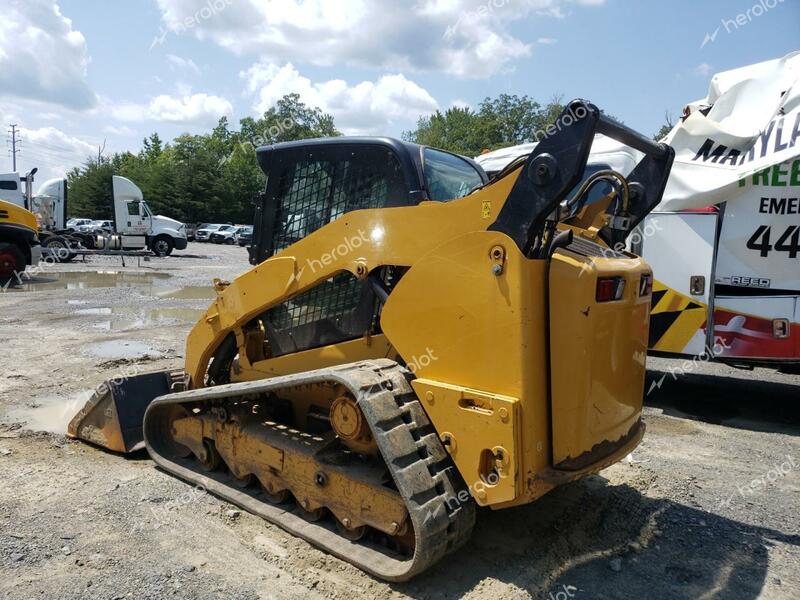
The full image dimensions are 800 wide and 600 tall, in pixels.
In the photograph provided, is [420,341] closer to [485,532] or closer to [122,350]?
[485,532]

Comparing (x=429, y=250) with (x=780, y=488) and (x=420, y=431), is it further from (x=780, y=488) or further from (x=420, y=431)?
(x=780, y=488)

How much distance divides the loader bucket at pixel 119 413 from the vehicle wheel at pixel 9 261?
13.9m

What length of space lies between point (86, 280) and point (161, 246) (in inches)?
443

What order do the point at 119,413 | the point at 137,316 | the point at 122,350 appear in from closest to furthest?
the point at 119,413
the point at 122,350
the point at 137,316

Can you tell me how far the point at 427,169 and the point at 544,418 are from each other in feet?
5.53

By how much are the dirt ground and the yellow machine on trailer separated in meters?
12.2

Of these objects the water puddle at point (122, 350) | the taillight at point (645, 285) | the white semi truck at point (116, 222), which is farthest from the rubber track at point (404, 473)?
the white semi truck at point (116, 222)

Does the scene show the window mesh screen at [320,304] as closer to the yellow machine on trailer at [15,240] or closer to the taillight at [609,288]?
the taillight at [609,288]

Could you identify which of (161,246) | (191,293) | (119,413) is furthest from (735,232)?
(161,246)

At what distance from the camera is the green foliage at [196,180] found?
2048 inches

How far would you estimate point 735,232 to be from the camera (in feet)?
19.7

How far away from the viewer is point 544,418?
9.41 feet

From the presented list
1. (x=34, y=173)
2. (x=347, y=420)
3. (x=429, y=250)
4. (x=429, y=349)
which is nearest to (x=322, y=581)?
(x=347, y=420)

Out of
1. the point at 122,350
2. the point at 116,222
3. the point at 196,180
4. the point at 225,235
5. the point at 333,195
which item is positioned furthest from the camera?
the point at 196,180
